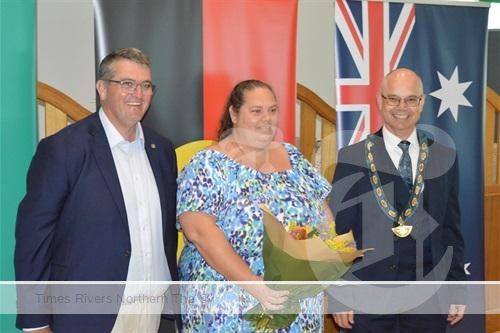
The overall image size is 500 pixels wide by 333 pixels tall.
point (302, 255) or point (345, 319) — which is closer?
point (302, 255)

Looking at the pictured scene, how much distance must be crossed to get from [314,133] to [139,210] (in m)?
1.74

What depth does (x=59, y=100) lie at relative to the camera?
124 inches

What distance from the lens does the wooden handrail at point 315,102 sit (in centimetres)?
371

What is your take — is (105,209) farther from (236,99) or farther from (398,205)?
(398,205)

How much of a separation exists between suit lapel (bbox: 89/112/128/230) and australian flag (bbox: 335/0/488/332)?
61.4 inches

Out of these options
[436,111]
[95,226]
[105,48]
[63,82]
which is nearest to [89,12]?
[63,82]

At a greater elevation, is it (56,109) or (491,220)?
(56,109)

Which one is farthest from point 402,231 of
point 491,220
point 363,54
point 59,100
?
point 491,220

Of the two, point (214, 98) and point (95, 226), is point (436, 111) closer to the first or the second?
point (214, 98)

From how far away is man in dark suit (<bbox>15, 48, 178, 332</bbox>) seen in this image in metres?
2.10

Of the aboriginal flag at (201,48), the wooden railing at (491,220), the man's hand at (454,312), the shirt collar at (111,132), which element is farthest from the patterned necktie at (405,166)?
the wooden railing at (491,220)

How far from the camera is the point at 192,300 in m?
2.30

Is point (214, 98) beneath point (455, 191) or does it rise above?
above

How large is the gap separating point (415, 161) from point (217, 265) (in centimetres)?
95
